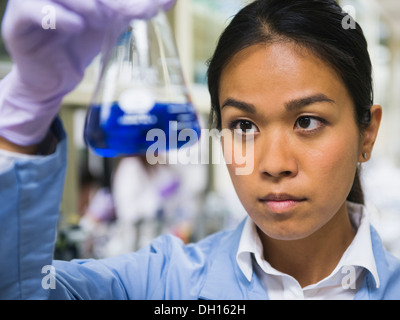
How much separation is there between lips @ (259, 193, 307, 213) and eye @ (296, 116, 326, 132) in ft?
0.41

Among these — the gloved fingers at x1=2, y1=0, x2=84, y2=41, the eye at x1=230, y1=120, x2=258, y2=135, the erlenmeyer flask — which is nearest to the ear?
the eye at x1=230, y1=120, x2=258, y2=135

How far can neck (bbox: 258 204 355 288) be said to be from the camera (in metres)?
0.94

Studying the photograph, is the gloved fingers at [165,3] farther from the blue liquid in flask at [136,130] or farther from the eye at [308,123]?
the eye at [308,123]

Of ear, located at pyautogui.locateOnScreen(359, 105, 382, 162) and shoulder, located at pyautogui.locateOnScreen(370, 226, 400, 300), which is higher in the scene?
ear, located at pyautogui.locateOnScreen(359, 105, 382, 162)

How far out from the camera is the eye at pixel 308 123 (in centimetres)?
79

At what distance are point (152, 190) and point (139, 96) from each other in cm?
139

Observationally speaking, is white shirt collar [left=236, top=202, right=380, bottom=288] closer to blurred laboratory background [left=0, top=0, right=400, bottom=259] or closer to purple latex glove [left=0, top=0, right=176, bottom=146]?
blurred laboratory background [left=0, top=0, right=400, bottom=259]

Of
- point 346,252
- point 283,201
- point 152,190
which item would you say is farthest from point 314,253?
point 152,190

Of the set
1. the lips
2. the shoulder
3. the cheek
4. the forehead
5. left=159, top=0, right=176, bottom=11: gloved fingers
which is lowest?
the shoulder

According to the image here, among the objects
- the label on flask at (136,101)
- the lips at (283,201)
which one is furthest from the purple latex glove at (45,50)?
the lips at (283,201)

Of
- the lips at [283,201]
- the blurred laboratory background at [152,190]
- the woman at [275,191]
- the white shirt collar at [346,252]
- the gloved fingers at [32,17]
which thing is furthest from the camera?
the blurred laboratory background at [152,190]

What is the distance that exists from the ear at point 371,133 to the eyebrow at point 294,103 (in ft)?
0.48

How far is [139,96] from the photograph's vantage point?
735mm

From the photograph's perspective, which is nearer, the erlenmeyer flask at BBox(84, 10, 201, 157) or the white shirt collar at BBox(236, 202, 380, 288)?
the erlenmeyer flask at BBox(84, 10, 201, 157)
